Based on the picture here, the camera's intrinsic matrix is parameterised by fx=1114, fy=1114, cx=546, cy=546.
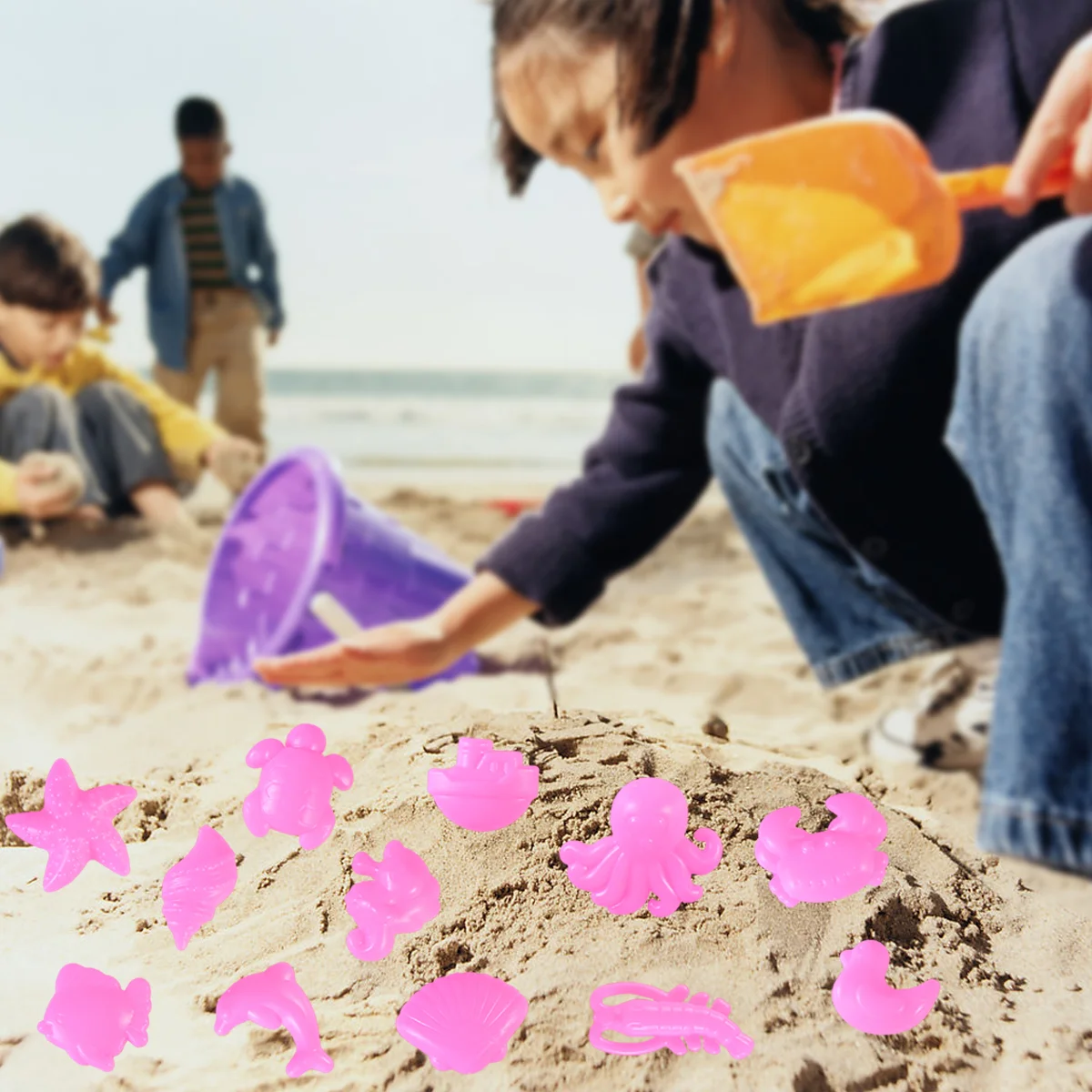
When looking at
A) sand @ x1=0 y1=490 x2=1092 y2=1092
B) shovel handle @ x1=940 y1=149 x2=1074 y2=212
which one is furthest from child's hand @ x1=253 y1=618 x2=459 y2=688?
shovel handle @ x1=940 y1=149 x2=1074 y2=212

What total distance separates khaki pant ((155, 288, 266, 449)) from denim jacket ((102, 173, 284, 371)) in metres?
0.02

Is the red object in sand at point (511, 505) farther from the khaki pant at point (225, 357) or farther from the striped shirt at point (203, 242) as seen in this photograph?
the striped shirt at point (203, 242)

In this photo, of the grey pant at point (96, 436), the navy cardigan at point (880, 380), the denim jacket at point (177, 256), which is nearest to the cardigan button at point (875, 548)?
the navy cardigan at point (880, 380)

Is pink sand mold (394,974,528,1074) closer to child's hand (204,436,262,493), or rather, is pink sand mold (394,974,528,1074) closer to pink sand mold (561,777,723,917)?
pink sand mold (561,777,723,917)

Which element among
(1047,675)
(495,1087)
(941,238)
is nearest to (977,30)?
(941,238)

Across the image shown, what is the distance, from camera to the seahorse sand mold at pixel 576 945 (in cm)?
40

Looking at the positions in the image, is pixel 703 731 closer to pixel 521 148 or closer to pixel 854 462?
pixel 854 462

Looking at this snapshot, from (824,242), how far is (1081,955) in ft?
1.39

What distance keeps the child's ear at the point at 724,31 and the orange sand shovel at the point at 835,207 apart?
131 millimetres

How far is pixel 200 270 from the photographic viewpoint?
162cm

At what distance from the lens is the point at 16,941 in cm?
48

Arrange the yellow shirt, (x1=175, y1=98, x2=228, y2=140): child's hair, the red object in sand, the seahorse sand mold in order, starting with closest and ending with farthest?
the seahorse sand mold, (x1=175, y1=98, x2=228, y2=140): child's hair, the yellow shirt, the red object in sand

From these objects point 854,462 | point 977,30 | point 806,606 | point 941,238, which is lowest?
point 806,606

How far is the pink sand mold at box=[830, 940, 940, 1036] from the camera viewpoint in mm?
420
